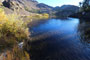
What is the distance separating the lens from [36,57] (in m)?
6.52

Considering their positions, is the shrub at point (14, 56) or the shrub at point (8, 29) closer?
the shrub at point (14, 56)

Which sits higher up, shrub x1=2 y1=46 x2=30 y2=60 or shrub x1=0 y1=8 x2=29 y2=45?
shrub x1=0 y1=8 x2=29 y2=45

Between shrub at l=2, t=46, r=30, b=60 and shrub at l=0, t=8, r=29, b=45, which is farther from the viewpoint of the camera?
shrub at l=0, t=8, r=29, b=45

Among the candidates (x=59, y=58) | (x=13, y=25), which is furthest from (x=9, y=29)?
(x=59, y=58)

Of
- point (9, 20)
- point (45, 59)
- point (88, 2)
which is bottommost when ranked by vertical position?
point (45, 59)

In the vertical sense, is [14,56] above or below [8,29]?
below

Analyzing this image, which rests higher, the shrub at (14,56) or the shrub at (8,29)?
the shrub at (8,29)

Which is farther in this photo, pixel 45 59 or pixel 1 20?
pixel 1 20

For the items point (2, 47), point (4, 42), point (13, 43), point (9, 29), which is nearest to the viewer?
point (2, 47)

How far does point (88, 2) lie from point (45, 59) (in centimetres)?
6461

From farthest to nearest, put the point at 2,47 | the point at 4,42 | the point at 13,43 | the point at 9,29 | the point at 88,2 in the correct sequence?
the point at 88,2
the point at 9,29
the point at 13,43
the point at 4,42
the point at 2,47

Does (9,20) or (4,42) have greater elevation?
(9,20)

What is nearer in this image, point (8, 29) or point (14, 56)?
point (14, 56)

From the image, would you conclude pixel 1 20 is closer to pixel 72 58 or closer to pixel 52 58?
pixel 52 58
